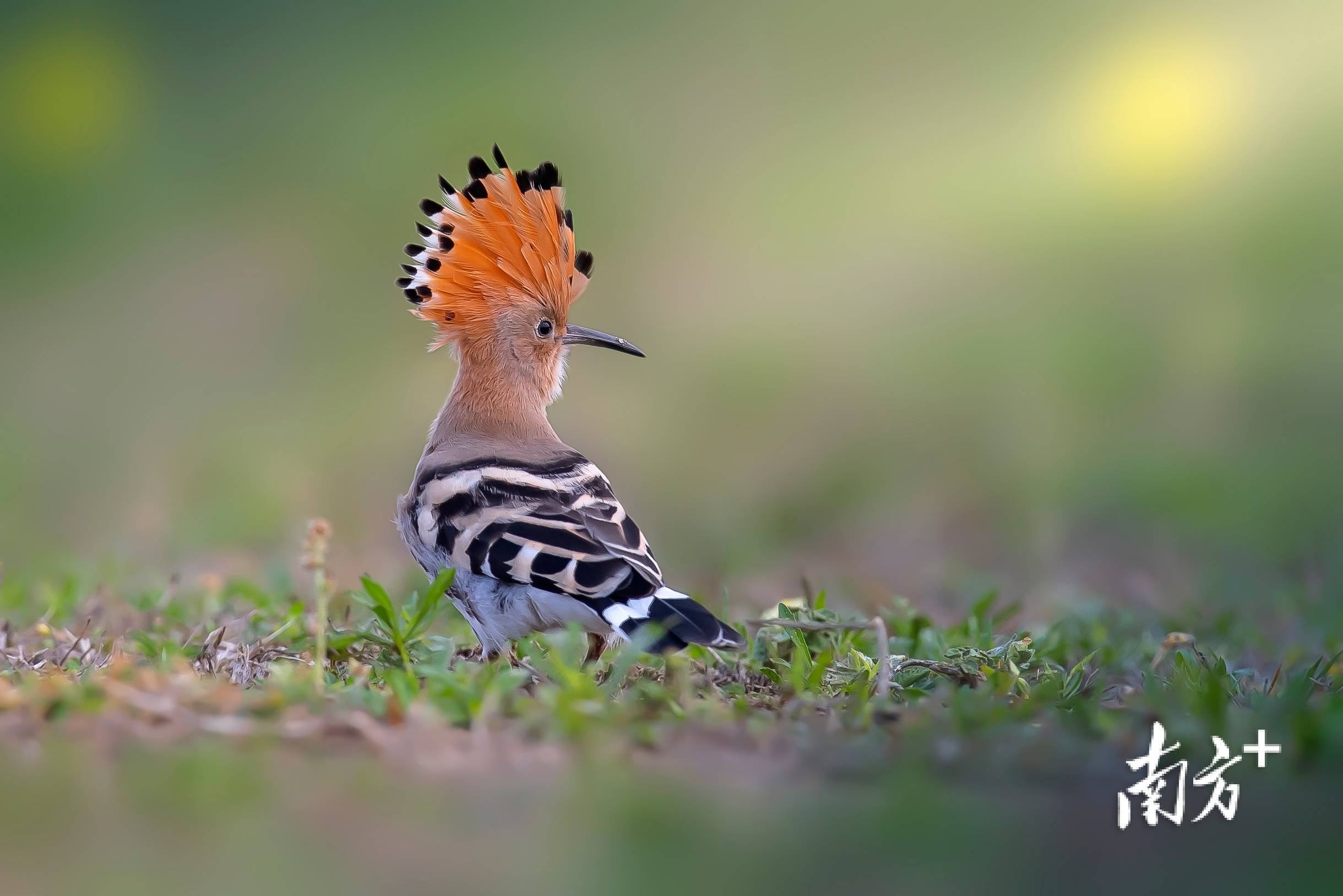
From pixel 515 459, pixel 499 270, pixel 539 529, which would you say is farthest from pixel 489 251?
pixel 539 529

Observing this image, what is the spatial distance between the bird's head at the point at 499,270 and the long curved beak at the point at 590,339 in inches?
1.7

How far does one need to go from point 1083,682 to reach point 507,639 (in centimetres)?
125

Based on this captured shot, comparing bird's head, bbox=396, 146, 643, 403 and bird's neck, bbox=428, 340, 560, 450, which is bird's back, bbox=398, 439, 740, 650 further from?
bird's head, bbox=396, 146, 643, 403

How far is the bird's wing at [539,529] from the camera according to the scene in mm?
2779

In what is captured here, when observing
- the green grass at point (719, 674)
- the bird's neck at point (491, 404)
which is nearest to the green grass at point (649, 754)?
the green grass at point (719, 674)

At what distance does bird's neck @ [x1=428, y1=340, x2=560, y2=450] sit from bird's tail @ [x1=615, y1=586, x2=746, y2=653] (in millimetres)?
986

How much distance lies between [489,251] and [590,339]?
0.42 meters

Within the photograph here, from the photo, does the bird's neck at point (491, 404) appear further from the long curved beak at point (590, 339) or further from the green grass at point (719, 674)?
the green grass at point (719, 674)

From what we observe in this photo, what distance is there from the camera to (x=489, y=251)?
Result: 142 inches

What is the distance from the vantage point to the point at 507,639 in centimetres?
302

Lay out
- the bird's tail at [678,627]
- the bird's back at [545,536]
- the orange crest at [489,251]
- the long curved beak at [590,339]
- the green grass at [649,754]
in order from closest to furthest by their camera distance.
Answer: the green grass at [649,754]
the bird's tail at [678,627]
the bird's back at [545,536]
the orange crest at [489,251]
the long curved beak at [590,339]

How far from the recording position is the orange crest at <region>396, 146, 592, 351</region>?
3553 millimetres

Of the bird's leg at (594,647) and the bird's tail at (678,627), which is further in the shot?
the bird's leg at (594,647)

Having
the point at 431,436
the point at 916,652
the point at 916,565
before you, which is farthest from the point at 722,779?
the point at 916,565
